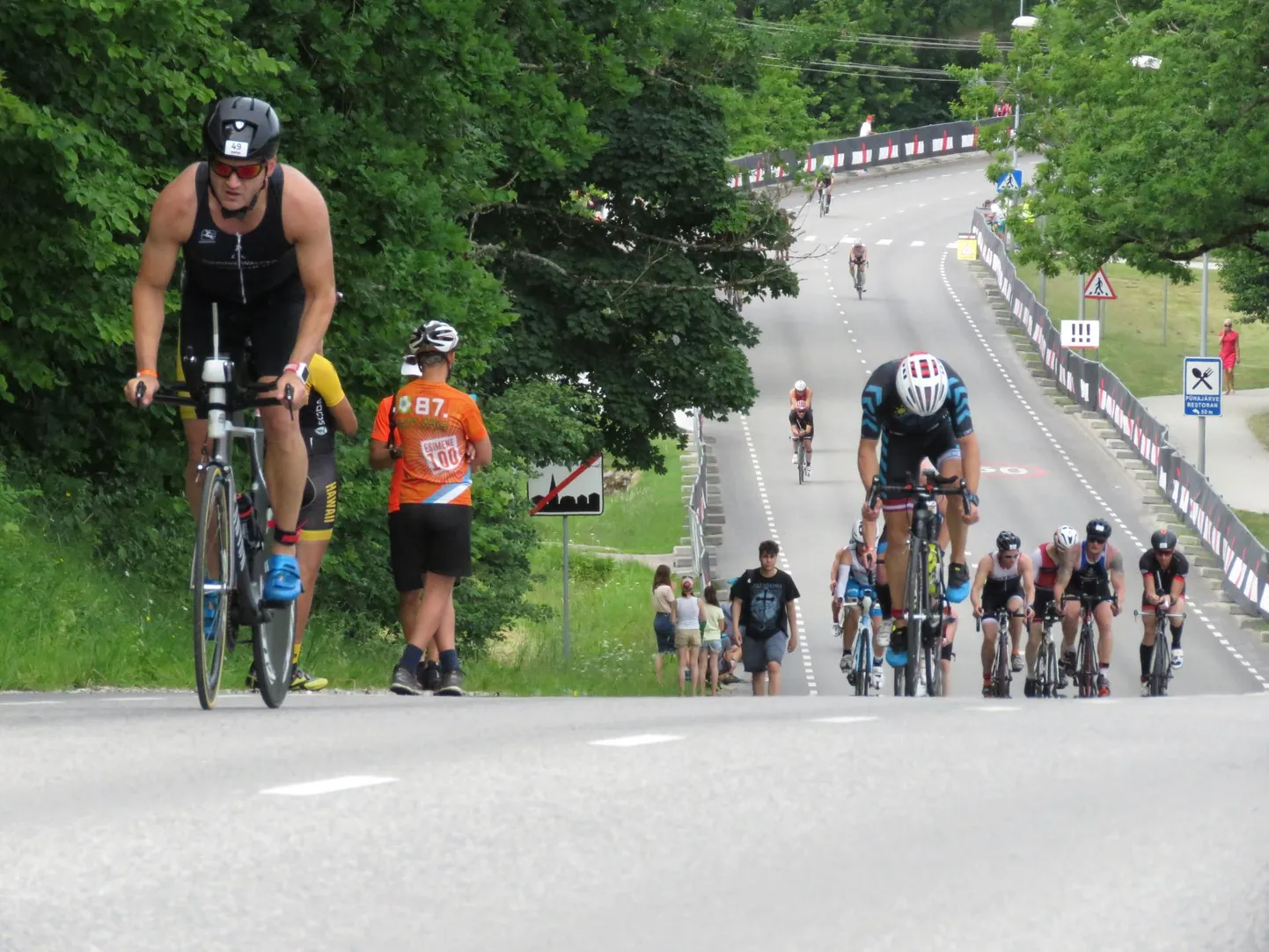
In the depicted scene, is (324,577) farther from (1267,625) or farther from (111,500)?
(1267,625)

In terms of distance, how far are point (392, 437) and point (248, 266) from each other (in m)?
→ 3.22

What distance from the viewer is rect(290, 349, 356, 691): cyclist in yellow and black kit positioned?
1075cm

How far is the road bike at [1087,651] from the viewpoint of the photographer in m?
22.2

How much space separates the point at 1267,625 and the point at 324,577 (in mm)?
17656

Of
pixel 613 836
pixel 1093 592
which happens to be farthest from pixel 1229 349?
pixel 613 836

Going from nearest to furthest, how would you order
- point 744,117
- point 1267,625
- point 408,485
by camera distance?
1. point 408,485
2. point 1267,625
3. point 744,117

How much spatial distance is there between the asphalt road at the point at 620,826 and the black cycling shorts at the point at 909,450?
3.91 m

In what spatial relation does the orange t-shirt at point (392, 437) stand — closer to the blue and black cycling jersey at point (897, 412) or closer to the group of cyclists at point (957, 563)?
the group of cyclists at point (957, 563)

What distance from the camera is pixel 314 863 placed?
517cm

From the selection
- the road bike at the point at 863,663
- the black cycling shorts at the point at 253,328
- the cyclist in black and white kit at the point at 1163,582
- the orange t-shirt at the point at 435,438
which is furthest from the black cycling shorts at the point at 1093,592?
the black cycling shorts at the point at 253,328

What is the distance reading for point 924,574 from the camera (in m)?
14.5

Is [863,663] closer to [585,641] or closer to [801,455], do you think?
[585,641]

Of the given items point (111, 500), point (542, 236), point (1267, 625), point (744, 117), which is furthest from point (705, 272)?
point (111, 500)

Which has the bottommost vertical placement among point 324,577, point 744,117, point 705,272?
point 324,577
